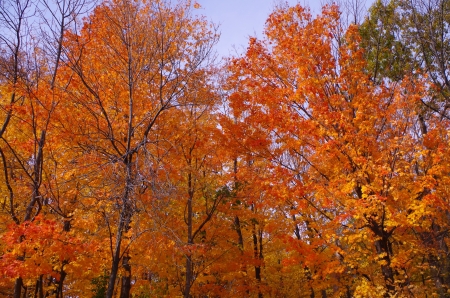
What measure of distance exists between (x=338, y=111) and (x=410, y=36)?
418 centimetres

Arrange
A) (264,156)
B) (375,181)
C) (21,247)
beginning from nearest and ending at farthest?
(21,247), (375,181), (264,156)

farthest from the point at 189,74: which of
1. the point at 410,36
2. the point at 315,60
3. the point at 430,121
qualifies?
the point at 430,121

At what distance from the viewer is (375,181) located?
746cm

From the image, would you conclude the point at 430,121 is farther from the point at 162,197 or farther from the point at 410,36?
the point at 162,197

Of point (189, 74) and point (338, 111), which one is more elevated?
point (189, 74)

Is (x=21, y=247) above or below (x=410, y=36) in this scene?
below

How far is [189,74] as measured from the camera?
785 centimetres

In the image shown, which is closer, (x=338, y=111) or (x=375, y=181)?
(x=375, y=181)

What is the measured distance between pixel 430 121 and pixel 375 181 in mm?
4579

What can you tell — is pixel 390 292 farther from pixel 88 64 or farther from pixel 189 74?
pixel 88 64

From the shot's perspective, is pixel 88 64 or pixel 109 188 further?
pixel 88 64

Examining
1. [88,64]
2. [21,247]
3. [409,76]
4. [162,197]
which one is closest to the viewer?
[162,197]

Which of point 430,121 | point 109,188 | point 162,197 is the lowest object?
point 162,197

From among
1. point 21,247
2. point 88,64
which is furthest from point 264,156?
point 21,247
